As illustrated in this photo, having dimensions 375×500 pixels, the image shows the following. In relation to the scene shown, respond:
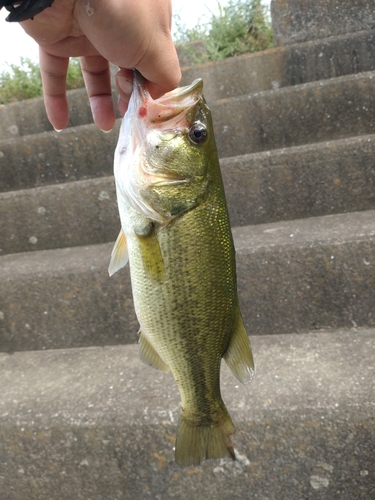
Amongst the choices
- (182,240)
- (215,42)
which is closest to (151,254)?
(182,240)

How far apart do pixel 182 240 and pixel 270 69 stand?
214 cm

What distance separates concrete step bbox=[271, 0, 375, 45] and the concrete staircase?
41 cm

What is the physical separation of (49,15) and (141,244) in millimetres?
468

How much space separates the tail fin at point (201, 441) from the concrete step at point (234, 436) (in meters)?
0.31

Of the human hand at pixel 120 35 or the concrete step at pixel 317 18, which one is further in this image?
the concrete step at pixel 317 18

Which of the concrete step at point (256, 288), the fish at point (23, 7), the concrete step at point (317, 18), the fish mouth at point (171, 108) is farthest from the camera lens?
the concrete step at point (317, 18)

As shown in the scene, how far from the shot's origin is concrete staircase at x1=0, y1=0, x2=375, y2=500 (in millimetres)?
1270

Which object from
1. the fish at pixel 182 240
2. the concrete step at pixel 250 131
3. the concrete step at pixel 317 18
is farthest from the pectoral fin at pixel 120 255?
the concrete step at pixel 317 18

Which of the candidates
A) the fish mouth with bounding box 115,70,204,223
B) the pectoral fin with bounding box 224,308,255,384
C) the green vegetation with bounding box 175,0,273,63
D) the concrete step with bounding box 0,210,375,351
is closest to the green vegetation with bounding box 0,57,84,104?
the green vegetation with bounding box 175,0,273,63

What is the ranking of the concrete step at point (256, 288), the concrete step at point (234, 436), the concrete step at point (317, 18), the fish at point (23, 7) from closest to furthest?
the fish at point (23, 7) → the concrete step at point (234, 436) → the concrete step at point (256, 288) → the concrete step at point (317, 18)

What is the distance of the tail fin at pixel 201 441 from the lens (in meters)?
0.96

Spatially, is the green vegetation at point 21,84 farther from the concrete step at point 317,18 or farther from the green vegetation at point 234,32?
the concrete step at point 317,18

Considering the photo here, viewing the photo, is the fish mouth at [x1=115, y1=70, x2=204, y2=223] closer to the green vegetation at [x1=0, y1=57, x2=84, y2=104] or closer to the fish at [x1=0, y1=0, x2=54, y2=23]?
the fish at [x1=0, y1=0, x2=54, y2=23]

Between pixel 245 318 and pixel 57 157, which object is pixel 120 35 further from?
pixel 57 157
